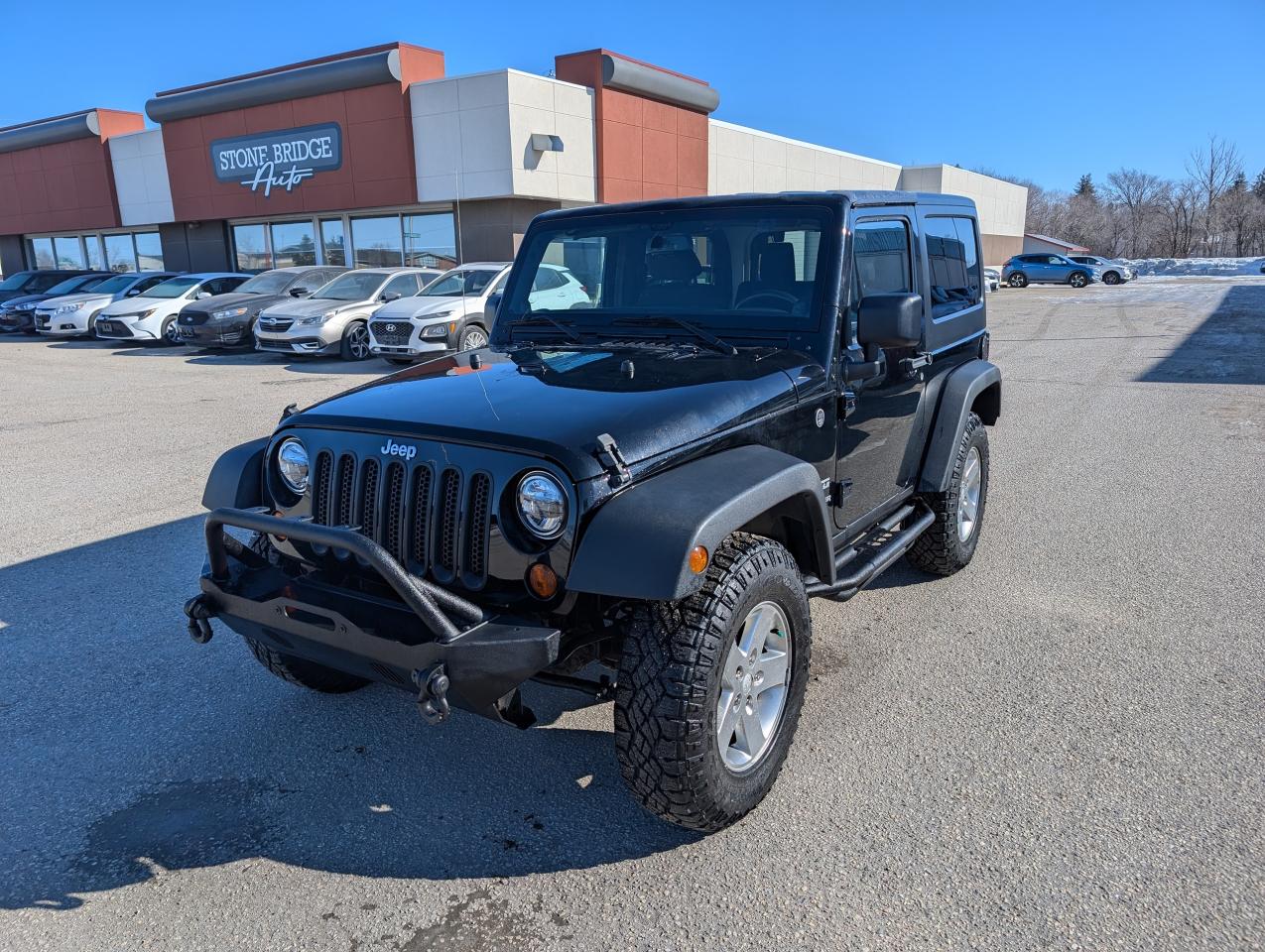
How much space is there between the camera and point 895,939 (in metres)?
2.37

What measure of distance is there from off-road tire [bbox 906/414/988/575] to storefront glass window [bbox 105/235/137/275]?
104 ft

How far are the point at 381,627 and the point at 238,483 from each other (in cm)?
104

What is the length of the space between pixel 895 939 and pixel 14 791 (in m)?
2.94

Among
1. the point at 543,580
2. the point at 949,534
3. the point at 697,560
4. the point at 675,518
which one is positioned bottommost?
the point at 949,534

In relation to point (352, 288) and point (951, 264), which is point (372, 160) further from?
point (951, 264)

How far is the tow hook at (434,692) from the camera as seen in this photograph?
240 centimetres

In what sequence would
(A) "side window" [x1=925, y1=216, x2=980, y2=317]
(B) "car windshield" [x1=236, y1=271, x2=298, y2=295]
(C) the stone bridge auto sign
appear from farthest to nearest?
(C) the stone bridge auto sign, (B) "car windshield" [x1=236, y1=271, x2=298, y2=295], (A) "side window" [x1=925, y1=216, x2=980, y2=317]

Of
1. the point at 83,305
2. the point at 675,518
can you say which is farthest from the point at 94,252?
the point at 675,518

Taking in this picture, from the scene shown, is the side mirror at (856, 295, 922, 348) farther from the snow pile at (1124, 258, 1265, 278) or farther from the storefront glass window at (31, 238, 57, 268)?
the snow pile at (1124, 258, 1265, 278)

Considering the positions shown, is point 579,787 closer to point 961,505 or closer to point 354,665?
point 354,665

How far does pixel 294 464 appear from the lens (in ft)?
10.3

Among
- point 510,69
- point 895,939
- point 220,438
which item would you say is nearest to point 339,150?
point 510,69

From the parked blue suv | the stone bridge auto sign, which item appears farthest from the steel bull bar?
the parked blue suv

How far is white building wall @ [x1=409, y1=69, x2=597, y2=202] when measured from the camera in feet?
66.3
